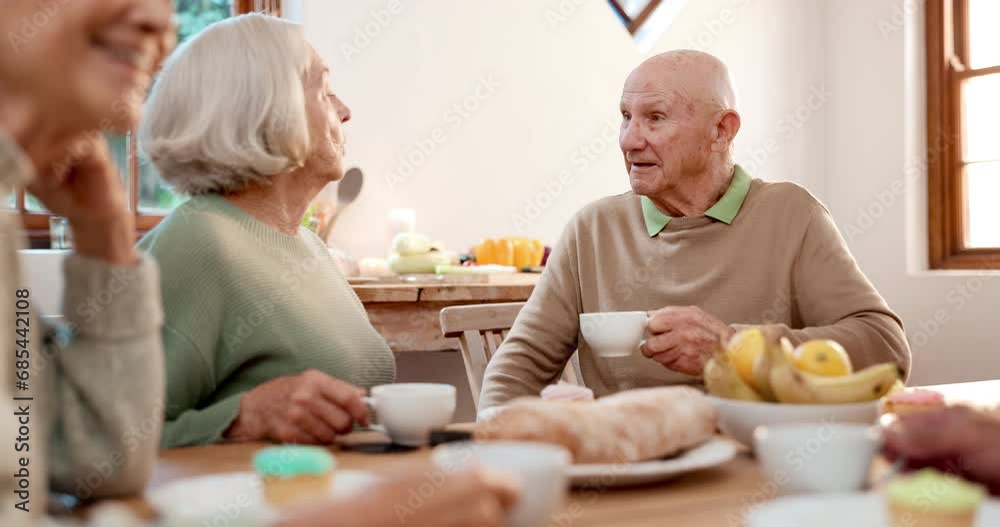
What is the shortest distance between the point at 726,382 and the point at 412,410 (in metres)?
0.34

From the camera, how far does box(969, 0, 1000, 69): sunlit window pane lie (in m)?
4.15

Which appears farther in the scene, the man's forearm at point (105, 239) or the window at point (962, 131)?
the window at point (962, 131)

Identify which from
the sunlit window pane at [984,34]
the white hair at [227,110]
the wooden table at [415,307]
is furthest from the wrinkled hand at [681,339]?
the sunlit window pane at [984,34]

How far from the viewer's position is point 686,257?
1955mm

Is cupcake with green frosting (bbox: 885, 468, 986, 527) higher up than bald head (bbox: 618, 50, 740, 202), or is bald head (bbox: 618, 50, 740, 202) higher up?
bald head (bbox: 618, 50, 740, 202)

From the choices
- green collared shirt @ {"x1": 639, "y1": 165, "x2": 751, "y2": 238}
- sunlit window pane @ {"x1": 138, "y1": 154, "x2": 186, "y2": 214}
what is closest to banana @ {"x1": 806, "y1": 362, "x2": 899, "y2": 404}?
green collared shirt @ {"x1": 639, "y1": 165, "x2": 751, "y2": 238}

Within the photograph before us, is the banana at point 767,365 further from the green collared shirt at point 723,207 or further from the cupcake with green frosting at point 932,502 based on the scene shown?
the green collared shirt at point 723,207

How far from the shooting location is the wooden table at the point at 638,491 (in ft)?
2.38

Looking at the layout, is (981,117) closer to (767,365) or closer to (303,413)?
(767,365)

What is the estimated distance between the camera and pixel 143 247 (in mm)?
1294

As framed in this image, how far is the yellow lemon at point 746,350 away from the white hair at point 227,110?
0.72 meters

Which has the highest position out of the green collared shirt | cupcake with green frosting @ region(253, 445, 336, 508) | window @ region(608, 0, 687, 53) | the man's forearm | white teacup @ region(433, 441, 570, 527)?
window @ region(608, 0, 687, 53)

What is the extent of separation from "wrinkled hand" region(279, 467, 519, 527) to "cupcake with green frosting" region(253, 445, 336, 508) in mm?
192

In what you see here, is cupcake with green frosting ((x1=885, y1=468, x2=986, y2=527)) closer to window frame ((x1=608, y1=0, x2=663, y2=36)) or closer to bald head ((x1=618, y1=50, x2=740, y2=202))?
bald head ((x1=618, y1=50, x2=740, y2=202))
